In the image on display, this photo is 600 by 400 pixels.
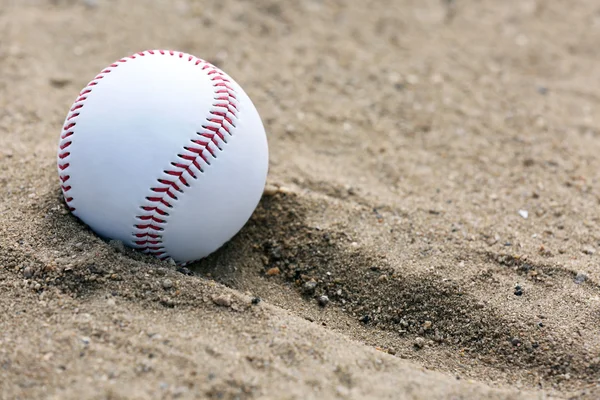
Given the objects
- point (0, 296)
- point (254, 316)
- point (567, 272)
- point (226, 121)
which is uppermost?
point (226, 121)

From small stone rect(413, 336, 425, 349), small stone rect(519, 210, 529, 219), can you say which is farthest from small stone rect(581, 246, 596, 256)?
small stone rect(413, 336, 425, 349)

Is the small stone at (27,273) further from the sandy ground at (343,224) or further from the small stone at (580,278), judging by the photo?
the small stone at (580,278)

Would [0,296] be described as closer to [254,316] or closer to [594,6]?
[254,316]

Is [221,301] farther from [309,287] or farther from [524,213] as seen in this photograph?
[524,213]

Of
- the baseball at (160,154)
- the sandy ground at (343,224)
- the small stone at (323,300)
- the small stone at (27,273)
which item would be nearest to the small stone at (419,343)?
the sandy ground at (343,224)

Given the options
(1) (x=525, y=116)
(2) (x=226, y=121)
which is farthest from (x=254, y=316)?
(1) (x=525, y=116)

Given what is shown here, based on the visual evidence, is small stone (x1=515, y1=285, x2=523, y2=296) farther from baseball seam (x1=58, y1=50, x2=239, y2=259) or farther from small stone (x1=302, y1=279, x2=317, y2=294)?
baseball seam (x1=58, y1=50, x2=239, y2=259)
